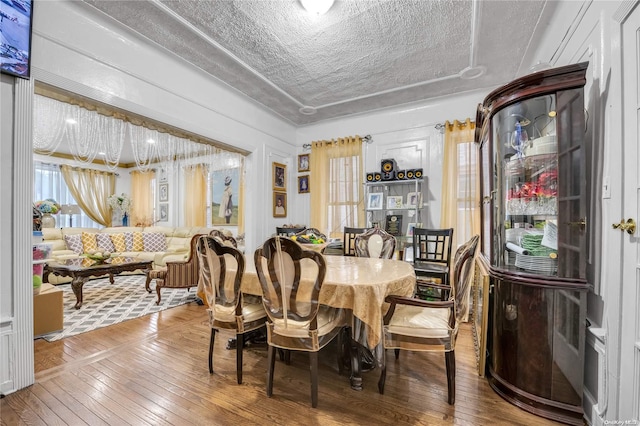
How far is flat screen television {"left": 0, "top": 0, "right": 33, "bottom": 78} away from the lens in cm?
183

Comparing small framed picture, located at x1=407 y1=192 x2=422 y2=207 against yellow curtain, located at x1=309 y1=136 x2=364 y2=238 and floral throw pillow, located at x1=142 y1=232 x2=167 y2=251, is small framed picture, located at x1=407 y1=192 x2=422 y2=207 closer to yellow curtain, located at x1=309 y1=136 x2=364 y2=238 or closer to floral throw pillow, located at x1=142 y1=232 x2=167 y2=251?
yellow curtain, located at x1=309 y1=136 x2=364 y2=238

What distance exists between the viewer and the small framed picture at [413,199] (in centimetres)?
402

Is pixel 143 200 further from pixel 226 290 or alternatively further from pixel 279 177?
pixel 226 290

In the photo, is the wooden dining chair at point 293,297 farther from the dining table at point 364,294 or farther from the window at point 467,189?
the window at point 467,189

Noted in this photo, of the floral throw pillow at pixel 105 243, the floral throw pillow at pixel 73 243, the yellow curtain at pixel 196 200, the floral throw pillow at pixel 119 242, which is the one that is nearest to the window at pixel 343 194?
the yellow curtain at pixel 196 200

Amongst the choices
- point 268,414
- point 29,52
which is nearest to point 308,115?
point 29,52

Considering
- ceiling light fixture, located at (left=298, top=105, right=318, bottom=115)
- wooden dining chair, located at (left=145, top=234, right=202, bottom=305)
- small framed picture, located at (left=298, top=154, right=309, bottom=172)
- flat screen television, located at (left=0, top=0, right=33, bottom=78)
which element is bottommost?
wooden dining chair, located at (left=145, top=234, right=202, bottom=305)

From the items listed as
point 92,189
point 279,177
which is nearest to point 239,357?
point 279,177

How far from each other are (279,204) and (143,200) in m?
4.94

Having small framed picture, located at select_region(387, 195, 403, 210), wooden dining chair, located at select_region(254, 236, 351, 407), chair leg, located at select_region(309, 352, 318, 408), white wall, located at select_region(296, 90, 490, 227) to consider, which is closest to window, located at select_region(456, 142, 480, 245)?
white wall, located at select_region(296, 90, 490, 227)

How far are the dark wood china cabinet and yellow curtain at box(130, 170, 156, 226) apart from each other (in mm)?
8005

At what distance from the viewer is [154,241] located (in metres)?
6.34

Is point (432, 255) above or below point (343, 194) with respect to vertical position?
below

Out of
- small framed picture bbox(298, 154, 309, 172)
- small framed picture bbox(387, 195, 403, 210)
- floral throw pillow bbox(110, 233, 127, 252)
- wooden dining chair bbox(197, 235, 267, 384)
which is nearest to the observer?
wooden dining chair bbox(197, 235, 267, 384)
